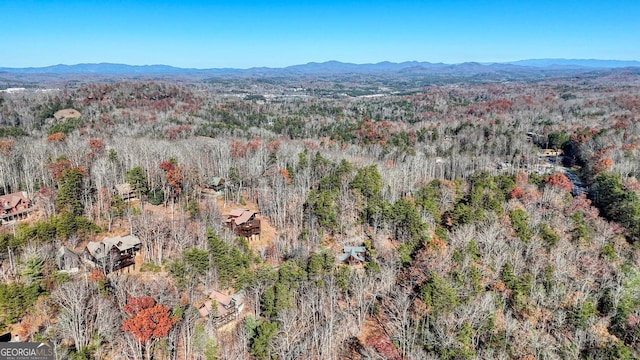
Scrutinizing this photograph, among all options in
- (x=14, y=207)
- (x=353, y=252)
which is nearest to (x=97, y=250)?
(x=14, y=207)

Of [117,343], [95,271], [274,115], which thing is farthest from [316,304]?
Answer: [274,115]

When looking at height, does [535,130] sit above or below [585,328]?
above

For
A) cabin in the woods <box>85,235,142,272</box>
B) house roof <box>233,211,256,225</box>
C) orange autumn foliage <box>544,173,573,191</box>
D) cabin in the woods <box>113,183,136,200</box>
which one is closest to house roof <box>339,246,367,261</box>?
house roof <box>233,211,256,225</box>

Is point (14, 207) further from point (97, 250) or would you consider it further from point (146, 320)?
point (146, 320)

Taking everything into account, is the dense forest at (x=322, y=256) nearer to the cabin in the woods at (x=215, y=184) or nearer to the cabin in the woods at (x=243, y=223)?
the cabin in the woods at (x=215, y=184)

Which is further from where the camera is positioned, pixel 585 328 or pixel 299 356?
pixel 585 328

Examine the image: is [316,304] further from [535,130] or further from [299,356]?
[535,130]

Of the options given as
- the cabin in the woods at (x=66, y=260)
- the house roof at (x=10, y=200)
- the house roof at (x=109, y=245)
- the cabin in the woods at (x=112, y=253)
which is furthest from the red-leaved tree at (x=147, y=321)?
the house roof at (x=10, y=200)
